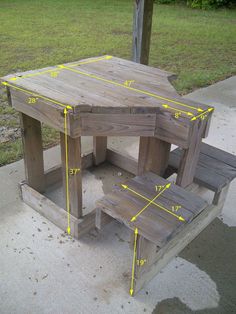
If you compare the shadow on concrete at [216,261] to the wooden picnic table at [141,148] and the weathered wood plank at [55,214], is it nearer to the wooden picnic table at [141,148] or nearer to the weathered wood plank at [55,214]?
the wooden picnic table at [141,148]

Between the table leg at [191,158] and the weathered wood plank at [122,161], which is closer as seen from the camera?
the table leg at [191,158]

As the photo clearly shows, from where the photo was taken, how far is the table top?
2113 millimetres

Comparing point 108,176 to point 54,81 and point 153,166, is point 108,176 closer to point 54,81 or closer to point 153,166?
point 153,166

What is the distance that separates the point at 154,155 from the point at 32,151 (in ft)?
3.12

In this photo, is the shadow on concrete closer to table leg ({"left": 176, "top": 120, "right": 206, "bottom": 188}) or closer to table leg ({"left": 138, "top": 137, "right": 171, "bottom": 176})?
table leg ({"left": 176, "top": 120, "right": 206, "bottom": 188})

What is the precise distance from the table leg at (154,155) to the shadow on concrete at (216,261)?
0.61m

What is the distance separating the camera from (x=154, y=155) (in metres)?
2.42

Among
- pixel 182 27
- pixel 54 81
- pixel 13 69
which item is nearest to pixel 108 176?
pixel 54 81

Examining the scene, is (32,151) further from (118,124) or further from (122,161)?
(122,161)

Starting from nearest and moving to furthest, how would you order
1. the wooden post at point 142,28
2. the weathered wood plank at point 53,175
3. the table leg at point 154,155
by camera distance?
the table leg at point 154,155 < the weathered wood plank at point 53,175 < the wooden post at point 142,28

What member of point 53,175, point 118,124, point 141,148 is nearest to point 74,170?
point 118,124

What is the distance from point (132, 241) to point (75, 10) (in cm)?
1120

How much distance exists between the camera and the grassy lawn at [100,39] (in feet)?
19.7

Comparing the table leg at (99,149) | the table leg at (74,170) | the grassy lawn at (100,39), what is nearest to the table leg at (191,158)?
the table leg at (74,170)
